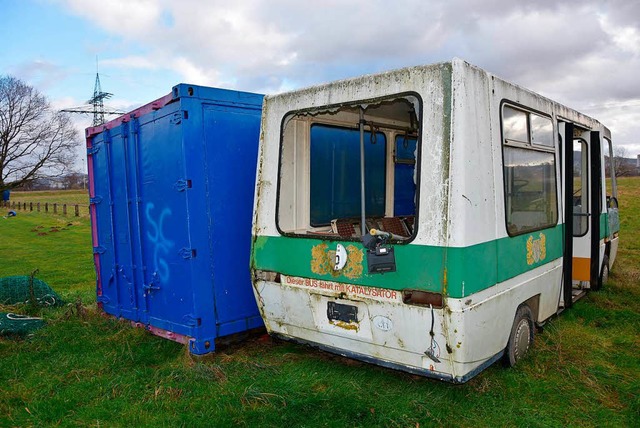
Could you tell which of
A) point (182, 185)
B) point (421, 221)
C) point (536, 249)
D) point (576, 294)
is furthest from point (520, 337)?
point (182, 185)

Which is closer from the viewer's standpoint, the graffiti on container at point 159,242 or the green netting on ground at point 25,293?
the graffiti on container at point 159,242

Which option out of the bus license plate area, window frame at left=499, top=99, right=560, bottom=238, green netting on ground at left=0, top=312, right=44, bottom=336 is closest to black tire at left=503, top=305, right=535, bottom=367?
window frame at left=499, top=99, right=560, bottom=238

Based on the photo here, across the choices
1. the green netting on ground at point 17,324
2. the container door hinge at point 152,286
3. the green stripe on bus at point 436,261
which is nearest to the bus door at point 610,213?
the green stripe on bus at point 436,261

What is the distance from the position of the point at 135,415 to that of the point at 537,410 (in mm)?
2887

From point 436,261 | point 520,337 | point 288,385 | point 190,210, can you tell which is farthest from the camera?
point 190,210

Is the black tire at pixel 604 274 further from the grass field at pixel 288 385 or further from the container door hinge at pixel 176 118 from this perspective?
the container door hinge at pixel 176 118

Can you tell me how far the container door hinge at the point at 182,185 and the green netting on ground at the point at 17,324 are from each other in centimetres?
254

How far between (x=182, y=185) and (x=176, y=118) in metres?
0.62

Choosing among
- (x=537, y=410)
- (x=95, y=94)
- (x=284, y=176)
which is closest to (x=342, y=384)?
(x=537, y=410)

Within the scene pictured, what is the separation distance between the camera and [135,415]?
11.9ft

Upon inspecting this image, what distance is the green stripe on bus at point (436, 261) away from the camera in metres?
3.27

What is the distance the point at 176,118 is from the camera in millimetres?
4664

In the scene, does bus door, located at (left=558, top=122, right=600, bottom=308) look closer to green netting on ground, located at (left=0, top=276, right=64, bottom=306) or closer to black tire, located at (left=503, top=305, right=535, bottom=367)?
black tire, located at (left=503, top=305, right=535, bottom=367)

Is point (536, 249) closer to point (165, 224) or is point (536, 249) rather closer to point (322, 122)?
point (322, 122)
